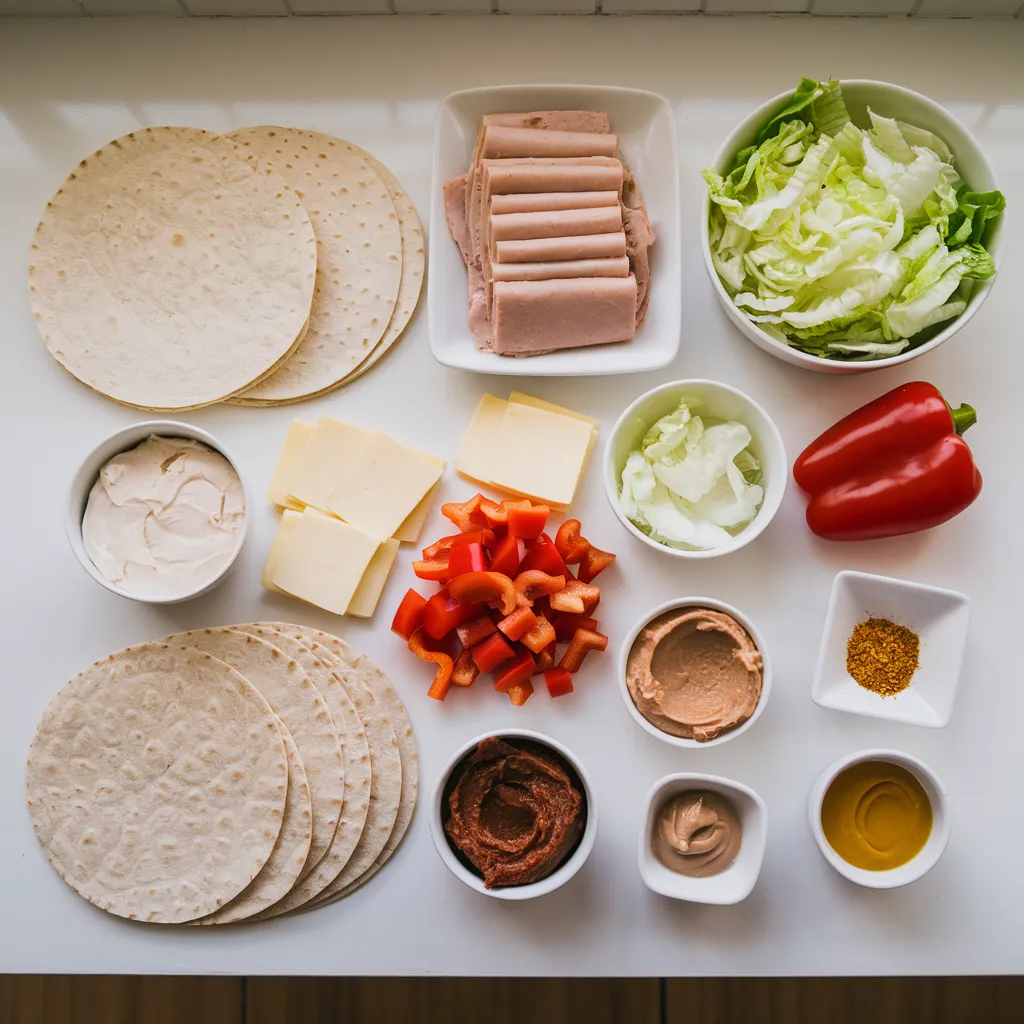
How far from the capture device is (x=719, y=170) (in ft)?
6.86

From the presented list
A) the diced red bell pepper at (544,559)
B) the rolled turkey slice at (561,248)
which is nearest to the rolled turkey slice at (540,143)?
the rolled turkey slice at (561,248)

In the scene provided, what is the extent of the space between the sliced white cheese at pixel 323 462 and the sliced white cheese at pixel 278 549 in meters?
0.05

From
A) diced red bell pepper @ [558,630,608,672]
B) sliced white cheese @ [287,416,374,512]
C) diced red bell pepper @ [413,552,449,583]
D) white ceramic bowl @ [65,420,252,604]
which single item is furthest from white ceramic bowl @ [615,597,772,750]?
white ceramic bowl @ [65,420,252,604]

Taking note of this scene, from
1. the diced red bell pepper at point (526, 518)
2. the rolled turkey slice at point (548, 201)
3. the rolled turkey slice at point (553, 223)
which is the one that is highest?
the rolled turkey slice at point (548, 201)

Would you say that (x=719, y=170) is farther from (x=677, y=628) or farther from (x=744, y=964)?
(x=744, y=964)

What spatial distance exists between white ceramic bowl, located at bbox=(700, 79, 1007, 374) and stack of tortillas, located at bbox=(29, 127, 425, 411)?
0.77 m

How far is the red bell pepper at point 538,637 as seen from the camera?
2012mm

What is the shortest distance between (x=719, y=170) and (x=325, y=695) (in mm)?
1496

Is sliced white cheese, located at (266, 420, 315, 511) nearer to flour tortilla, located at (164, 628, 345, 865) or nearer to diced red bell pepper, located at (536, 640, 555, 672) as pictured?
flour tortilla, located at (164, 628, 345, 865)

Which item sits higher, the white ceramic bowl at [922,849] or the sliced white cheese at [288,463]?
the sliced white cheese at [288,463]

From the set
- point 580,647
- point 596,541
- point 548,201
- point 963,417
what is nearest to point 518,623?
point 580,647

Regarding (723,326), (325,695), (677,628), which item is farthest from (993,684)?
(325,695)

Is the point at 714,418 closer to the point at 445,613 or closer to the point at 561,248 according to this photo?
the point at 561,248

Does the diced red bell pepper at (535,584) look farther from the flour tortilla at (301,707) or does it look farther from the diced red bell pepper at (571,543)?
the flour tortilla at (301,707)
